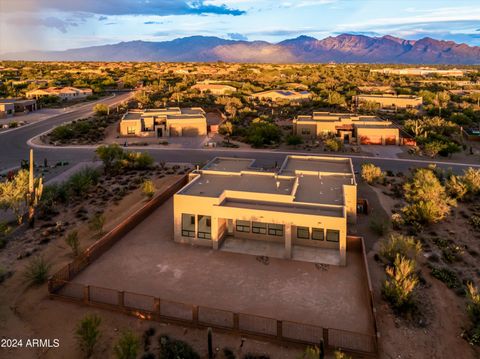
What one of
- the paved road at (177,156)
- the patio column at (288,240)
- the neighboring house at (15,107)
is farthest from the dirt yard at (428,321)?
the neighboring house at (15,107)

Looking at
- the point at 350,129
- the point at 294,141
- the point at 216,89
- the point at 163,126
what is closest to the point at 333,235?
the point at 294,141

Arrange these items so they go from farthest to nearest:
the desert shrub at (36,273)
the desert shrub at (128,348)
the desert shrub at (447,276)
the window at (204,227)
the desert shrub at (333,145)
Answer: the desert shrub at (333,145) → the window at (204,227) → the desert shrub at (447,276) → the desert shrub at (36,273) → the desert shrub at (128,348)

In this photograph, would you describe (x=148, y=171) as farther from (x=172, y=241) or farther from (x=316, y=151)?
(x=316, y=151)

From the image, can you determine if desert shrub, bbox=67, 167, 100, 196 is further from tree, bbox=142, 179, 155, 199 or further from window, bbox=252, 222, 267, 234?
window, bbox=252, 222, 267, 234

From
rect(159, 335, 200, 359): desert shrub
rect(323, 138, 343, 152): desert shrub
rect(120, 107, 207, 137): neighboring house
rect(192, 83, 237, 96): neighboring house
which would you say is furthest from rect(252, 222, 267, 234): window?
rect(192, 83, 237, 96): neighboring house

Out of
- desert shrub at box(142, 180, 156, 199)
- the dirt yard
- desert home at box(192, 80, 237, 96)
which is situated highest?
desert home at box(192, 80, 237, 96)

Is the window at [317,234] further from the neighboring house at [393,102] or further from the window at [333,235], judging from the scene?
the neighboring house at [393,102]

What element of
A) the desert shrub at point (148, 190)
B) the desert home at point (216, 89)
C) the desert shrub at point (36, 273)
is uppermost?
the desert home at point (216, 89)
